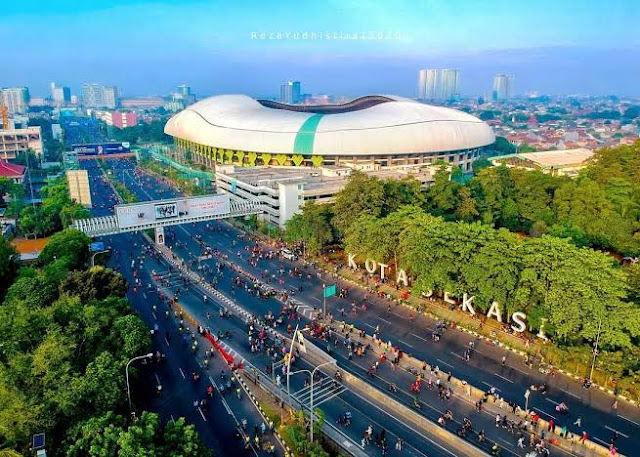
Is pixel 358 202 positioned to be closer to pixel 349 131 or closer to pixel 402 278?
pixel 402 278

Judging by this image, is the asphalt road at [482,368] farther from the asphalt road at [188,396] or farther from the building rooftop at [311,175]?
the building rooftop at [311,175]

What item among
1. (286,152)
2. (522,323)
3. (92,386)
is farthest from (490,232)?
(286,152)

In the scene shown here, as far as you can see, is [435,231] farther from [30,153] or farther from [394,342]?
[30,153]

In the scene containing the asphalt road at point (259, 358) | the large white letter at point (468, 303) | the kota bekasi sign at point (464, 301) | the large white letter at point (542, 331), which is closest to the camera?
the asphalt road at point (259, 358)

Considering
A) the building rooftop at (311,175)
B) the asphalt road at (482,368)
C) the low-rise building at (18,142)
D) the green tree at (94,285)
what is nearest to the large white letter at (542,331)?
the asphalt road at (482,368)

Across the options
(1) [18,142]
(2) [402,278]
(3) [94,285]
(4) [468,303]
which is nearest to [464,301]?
(4) [468,303]

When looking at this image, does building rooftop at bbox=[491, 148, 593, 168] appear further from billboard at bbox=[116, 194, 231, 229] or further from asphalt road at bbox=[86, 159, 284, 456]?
asphalt road at bbox=[86, 159, 284, 456]

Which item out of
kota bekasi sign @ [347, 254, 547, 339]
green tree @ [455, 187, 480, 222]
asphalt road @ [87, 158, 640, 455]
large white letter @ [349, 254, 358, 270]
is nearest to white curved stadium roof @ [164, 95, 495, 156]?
green tree @ [455, 187, 480, 222]
